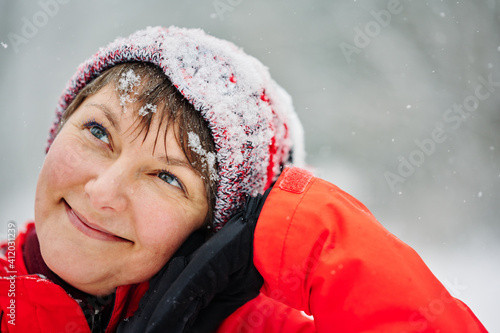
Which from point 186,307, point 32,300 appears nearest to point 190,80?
point 186,307

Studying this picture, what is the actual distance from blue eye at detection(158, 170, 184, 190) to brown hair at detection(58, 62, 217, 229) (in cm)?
6

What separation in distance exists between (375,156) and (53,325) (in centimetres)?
301

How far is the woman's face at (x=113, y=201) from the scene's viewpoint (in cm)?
96

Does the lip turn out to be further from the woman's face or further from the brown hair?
the brown hair

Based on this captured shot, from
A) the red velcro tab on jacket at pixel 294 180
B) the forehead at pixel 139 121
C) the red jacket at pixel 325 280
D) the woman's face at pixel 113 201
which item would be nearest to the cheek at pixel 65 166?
the woman's face at pixel 113 201

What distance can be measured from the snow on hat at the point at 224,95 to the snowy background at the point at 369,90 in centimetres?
188

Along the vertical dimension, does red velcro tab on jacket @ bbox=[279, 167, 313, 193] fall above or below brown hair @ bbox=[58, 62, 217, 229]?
below

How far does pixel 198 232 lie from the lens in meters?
1.11

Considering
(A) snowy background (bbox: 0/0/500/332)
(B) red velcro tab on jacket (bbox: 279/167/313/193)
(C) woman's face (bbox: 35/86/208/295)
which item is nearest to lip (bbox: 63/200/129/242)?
(C) woman's face (bbox: 35/86/208/295)

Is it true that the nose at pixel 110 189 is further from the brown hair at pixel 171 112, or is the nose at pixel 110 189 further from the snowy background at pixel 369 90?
the snowy background at pixel 369 90

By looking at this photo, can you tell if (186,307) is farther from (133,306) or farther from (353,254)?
(353,254)

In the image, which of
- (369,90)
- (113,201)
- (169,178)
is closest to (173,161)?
(169,178)

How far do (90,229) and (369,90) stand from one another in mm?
3116

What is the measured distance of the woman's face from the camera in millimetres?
957
